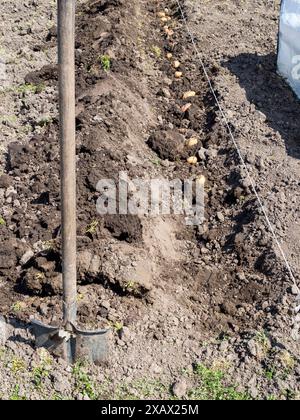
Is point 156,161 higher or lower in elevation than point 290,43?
lower

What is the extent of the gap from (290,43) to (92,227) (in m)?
4.35

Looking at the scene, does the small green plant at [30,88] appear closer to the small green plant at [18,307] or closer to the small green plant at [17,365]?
the small green plant at [18,307]

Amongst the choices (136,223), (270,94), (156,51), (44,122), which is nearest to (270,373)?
(136,223)

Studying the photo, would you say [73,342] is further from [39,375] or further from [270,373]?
[270,373]

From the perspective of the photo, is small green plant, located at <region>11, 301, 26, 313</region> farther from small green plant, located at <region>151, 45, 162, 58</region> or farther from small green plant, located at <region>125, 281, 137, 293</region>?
small green plant, located at <region>151, 45, 162, 58</region>

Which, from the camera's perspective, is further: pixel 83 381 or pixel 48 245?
pixel 48 245

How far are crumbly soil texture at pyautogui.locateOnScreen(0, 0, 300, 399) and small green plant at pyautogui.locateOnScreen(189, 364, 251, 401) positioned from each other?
0.05 ft

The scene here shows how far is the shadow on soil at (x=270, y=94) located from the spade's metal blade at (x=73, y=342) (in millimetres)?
3524

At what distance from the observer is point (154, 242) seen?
612 centimetres

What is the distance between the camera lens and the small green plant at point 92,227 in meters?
5.86

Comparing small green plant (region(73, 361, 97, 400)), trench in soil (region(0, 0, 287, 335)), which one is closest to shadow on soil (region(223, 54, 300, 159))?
trench in soil (region(0, 0, 287, 335))

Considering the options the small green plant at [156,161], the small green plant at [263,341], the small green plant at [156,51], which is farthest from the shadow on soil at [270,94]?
the small green plant at [263,341]
